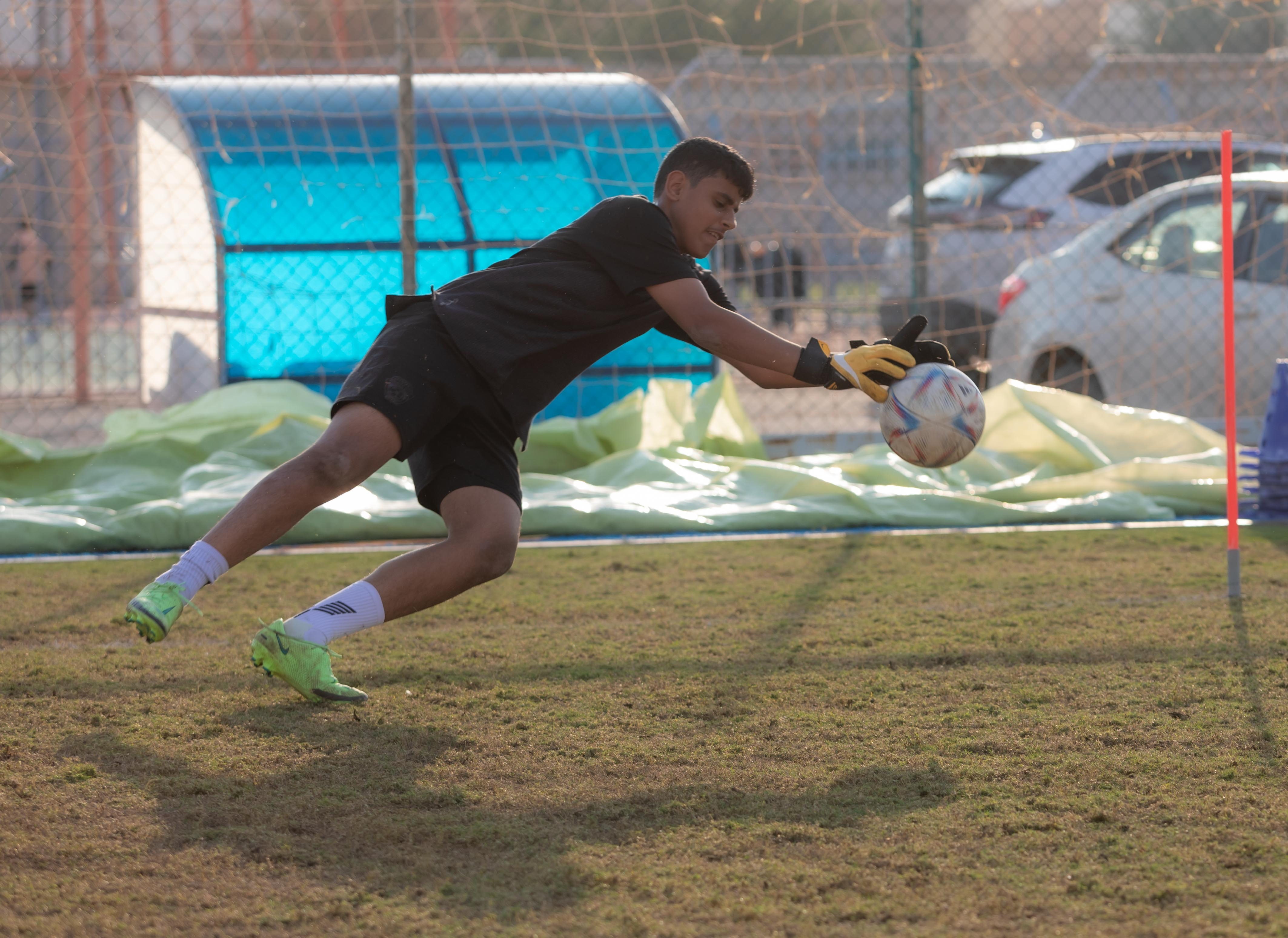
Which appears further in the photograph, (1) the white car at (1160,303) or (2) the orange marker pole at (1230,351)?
(1) the white car at (1160,303)

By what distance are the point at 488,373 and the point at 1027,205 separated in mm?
7184

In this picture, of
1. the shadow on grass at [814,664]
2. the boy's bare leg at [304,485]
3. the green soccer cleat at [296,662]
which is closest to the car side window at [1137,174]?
the shadow on grass at [814,664]

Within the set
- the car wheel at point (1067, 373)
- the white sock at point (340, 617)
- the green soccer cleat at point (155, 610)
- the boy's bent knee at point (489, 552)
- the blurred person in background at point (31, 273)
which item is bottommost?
the white sock at point (340, 617)

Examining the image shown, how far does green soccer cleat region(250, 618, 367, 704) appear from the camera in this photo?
3.08m

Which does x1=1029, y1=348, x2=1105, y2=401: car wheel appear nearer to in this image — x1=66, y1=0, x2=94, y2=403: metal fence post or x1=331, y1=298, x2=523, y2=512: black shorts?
x1=331, y1=298, x2=523, y2=512: black shorts

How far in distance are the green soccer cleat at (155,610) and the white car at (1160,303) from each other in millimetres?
6409

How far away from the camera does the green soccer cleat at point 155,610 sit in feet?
9.27

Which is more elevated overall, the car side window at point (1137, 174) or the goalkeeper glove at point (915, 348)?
the car side window at point (1137, 174)

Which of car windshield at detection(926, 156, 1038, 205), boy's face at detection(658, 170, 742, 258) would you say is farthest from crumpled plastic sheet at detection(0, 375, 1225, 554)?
car windshield at detection(926, 156, 1038, 205)

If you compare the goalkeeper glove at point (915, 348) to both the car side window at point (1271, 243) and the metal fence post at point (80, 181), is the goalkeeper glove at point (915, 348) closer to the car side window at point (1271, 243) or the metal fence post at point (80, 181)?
the car side window at point (1271, 243)

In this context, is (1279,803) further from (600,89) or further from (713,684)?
(600,89)

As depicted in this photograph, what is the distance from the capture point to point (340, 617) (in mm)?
3125

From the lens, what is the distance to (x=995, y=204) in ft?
31.7

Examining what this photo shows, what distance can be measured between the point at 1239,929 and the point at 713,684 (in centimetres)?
164
